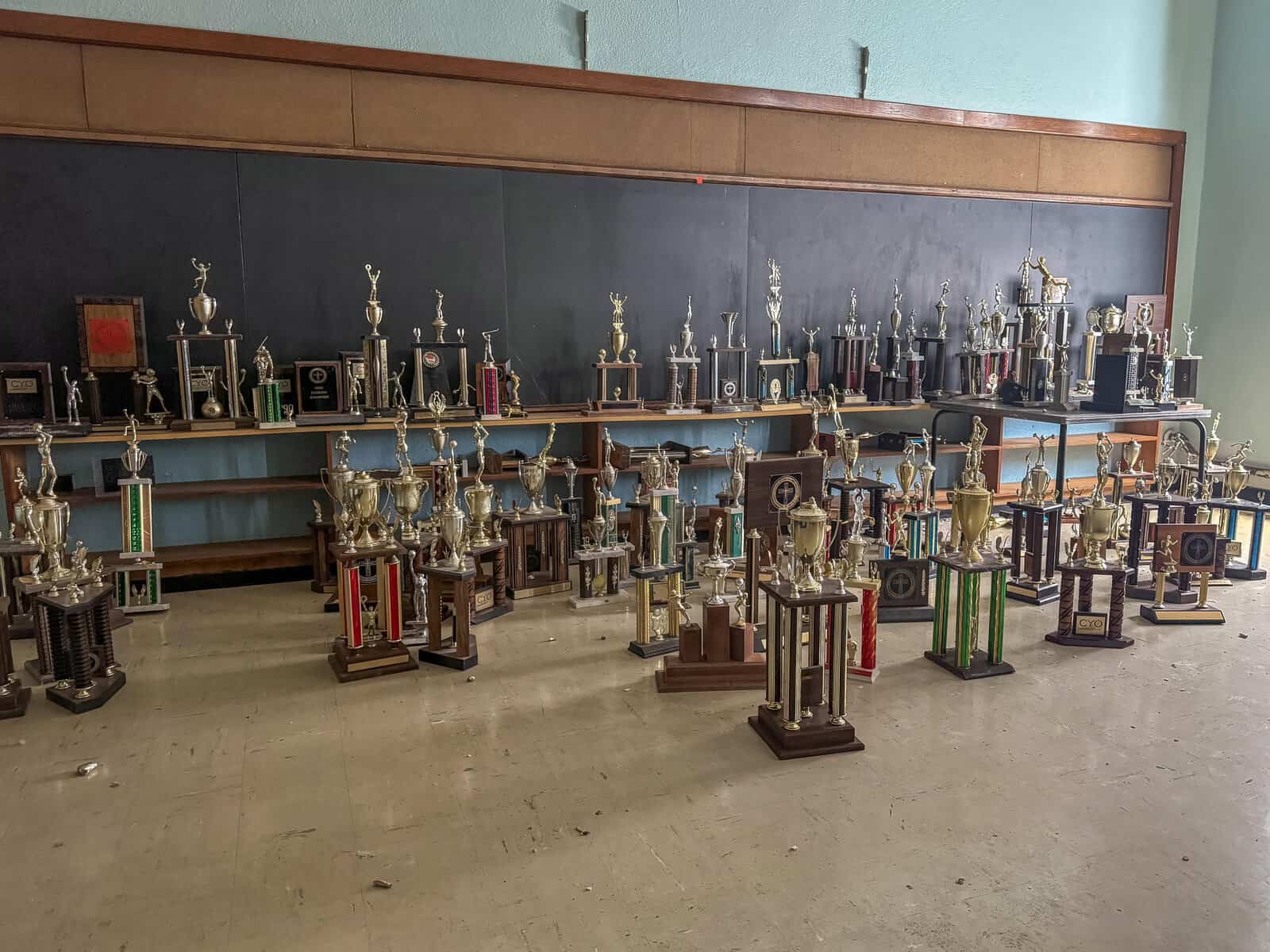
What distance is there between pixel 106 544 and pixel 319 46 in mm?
2955

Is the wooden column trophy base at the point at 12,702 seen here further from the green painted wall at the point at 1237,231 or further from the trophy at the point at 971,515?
the green painted wall at the point at 1237,231

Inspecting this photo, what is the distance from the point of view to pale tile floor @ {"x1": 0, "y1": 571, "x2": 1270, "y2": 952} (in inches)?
90.5

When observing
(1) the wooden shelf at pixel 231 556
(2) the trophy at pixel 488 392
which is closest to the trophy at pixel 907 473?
(2) the trophy at pixel 488 392

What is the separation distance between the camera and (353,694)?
12.0ft

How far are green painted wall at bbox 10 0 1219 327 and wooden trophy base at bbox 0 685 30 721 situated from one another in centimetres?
338

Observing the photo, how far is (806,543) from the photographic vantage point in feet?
10.3

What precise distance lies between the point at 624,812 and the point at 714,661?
102cm

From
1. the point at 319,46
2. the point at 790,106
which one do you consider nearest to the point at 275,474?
the point at 319,46

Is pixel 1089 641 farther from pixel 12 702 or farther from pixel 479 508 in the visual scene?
pixel 12 702

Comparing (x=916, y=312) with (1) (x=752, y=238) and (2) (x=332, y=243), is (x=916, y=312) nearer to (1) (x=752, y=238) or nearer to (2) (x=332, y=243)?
(1) (x=752, y=238)

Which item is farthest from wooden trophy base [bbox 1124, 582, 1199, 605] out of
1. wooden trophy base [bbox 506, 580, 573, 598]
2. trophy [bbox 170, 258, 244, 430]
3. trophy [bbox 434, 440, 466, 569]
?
trophy [bbox 170, 258, 244, 430]

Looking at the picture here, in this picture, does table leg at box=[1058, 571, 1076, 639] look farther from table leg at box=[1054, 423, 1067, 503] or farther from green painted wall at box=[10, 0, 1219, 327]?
green painted wall at box=[10, 0, 1219, 327]

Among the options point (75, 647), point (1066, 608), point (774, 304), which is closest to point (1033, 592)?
point (1066, 608)

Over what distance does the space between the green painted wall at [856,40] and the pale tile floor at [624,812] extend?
348 centimetres
